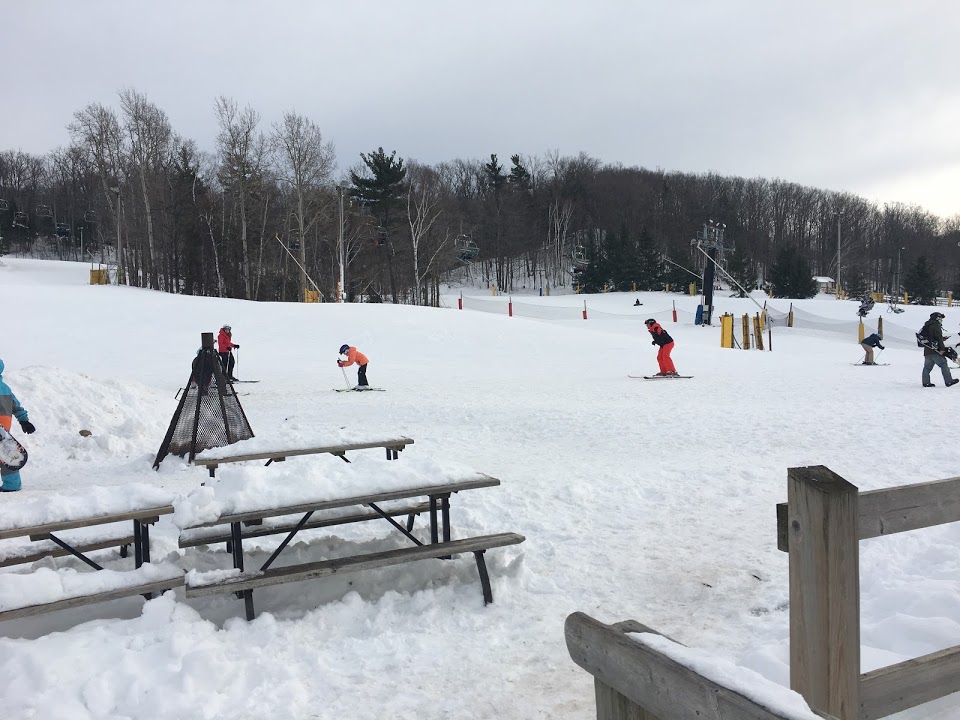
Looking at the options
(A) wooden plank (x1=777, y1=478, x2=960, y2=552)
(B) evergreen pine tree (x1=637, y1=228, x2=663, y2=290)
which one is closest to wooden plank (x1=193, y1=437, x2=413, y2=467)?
(A) wooden plank (x1=777, y1=478, x2=960, y2=552)

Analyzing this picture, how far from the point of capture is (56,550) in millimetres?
4836

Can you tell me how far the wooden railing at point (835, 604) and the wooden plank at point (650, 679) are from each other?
84cm

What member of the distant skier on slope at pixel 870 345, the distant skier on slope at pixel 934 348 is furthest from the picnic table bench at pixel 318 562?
the distant skier on slope at pixel 870 345

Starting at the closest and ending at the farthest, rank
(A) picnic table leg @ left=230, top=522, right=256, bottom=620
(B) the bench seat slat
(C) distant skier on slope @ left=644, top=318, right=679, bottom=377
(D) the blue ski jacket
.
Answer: (A) picnic table leg @ left=230, top=522, right=256, bottom=620, (B) the bench seat slat, (D) the blue ski jacket, (C) distant skier on slope @ left=644, top=318, right=679, bottom=377

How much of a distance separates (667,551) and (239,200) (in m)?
48.2

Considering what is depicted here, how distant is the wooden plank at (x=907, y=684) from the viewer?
225cm

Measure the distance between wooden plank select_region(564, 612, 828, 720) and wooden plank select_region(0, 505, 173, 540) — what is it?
3.50 metres

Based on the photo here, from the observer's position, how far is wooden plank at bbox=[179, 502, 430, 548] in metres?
4.60

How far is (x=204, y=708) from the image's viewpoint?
3195 millimetres

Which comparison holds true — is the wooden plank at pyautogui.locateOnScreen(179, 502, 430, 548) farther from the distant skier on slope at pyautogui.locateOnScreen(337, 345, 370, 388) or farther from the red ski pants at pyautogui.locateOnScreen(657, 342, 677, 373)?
the red ski pants at pyautogui.locateOnScreen(657, 342, 677, 373)

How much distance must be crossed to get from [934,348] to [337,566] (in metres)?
15.1

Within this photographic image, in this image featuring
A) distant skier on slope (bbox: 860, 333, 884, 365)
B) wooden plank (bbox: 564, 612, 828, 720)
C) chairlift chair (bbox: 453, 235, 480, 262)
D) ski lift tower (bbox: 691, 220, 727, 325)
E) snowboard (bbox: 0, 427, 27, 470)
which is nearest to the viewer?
wooden plank (bbox: 564, 612, 828, 720)

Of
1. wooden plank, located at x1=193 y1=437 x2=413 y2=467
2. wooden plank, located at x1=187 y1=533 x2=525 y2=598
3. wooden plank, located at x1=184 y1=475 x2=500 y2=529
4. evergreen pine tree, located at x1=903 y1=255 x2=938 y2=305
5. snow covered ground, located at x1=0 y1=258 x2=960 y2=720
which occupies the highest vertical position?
evergreen pine tree, located at x1=903 y1=255 x2=938 y2=305

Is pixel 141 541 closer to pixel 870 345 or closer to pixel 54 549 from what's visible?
pixel 54 549
